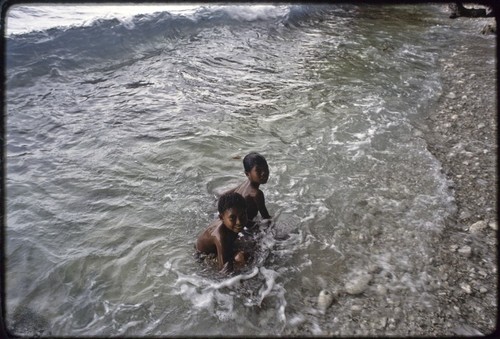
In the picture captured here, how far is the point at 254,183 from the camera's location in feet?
12.0

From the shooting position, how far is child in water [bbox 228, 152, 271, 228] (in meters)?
3.47

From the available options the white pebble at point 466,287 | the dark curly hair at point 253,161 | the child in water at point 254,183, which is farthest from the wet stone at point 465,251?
the dark curly hair at point 253,161

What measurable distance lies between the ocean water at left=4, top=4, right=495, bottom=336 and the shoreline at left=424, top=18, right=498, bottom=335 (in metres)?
0.16

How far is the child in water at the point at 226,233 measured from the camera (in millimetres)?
2977

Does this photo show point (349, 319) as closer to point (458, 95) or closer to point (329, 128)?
point (329, 128)

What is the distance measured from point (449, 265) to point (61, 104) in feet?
22.5

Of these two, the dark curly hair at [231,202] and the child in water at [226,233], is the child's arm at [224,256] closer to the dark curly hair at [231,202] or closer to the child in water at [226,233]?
the child in water at [226,233]

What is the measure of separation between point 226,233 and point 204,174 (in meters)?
1.94

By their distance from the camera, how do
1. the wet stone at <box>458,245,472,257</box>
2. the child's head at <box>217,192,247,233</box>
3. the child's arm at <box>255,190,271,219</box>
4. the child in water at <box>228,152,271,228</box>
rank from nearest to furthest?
the child's head at <box>217,192,247,233</box>, the wet stone at <box>458,245,472,257</box>, the child in water at <box>228,152,271,228</box>, the child's arm at <box>255,190,271,219</box>

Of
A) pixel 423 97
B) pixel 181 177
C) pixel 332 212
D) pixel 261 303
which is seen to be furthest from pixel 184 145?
pixel 423 97

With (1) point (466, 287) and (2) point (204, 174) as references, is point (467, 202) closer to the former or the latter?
(1) point (466, 287)

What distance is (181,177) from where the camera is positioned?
5.03 meters

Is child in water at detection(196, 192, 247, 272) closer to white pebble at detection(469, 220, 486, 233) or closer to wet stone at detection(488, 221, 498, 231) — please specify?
white pebble at detection(469, 220, 486, 233)

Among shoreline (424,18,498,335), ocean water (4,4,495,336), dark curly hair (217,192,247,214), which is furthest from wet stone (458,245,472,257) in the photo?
dark curly hair (217,192,247,214)
